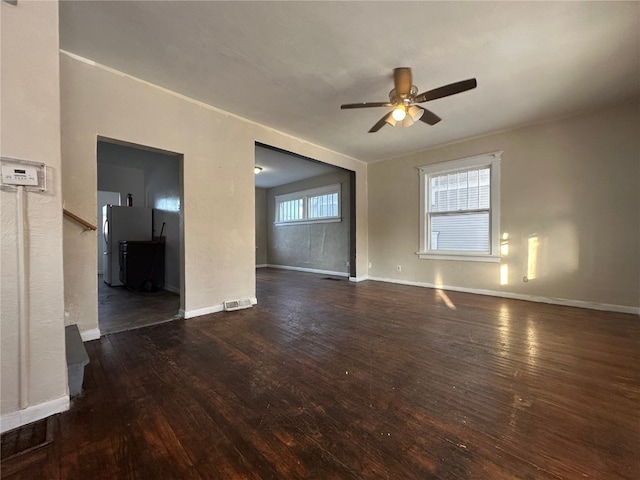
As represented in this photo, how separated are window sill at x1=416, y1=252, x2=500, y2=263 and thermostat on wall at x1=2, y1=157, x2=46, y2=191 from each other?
17.4ft

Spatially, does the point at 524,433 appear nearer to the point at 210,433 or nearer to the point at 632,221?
the point at 210,433

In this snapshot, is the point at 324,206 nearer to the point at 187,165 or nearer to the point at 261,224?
the point at 261,224

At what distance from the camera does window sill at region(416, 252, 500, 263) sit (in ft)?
15.0

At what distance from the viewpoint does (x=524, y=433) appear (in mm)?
1380

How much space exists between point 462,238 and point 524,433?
4.02 m

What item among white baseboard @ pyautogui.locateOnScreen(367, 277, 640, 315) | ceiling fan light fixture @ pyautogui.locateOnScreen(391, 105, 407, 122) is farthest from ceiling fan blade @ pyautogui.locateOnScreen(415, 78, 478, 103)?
white baseboard @ pyautogui.locateOnScreen(367, 277, 640, 315)

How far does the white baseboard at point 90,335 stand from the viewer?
2.59 metres

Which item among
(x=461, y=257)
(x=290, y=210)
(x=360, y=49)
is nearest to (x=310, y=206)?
(x=290, y=210)

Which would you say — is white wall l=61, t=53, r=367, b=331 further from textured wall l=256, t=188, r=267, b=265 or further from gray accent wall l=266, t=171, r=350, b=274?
textured wall l=256, t=188, r=267, b=265

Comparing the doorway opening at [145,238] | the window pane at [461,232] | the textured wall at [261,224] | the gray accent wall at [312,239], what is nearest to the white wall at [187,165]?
the doorway opening at [145,238]

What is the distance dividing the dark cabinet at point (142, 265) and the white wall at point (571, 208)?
213 inches

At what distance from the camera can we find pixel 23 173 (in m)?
1.40

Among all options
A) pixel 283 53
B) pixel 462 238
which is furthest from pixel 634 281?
pixel 283 53

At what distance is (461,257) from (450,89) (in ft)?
10.7
